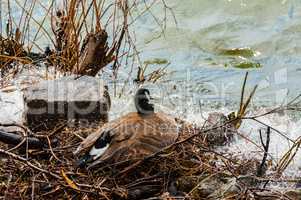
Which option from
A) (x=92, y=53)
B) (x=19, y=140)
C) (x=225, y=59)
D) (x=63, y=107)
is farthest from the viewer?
(x=225, y=59)

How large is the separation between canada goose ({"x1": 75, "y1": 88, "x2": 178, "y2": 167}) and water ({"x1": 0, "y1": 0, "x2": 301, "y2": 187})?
2.41 ft

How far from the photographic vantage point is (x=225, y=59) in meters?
8.19

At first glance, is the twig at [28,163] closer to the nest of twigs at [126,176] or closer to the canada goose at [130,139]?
the nest of twigs at [126,176]

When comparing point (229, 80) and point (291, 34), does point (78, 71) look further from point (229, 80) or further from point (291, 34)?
point (291, 34)

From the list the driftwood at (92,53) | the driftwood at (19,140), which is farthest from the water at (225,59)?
the driftwood at (19,140)

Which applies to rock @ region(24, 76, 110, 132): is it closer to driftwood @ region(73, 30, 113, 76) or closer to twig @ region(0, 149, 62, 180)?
twig @ region(0, 149, 62, 180)

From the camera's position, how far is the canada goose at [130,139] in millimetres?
3896

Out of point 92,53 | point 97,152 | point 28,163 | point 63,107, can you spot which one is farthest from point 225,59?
point 28,163

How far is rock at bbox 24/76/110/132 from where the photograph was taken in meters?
4.74

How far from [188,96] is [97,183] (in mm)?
3200

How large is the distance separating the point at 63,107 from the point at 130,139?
0.95 meters

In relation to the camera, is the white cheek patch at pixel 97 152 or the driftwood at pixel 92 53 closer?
the white cheek patch at pixel 97 152

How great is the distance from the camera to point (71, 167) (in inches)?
156

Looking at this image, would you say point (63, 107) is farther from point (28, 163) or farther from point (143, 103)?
point (28, 163)
